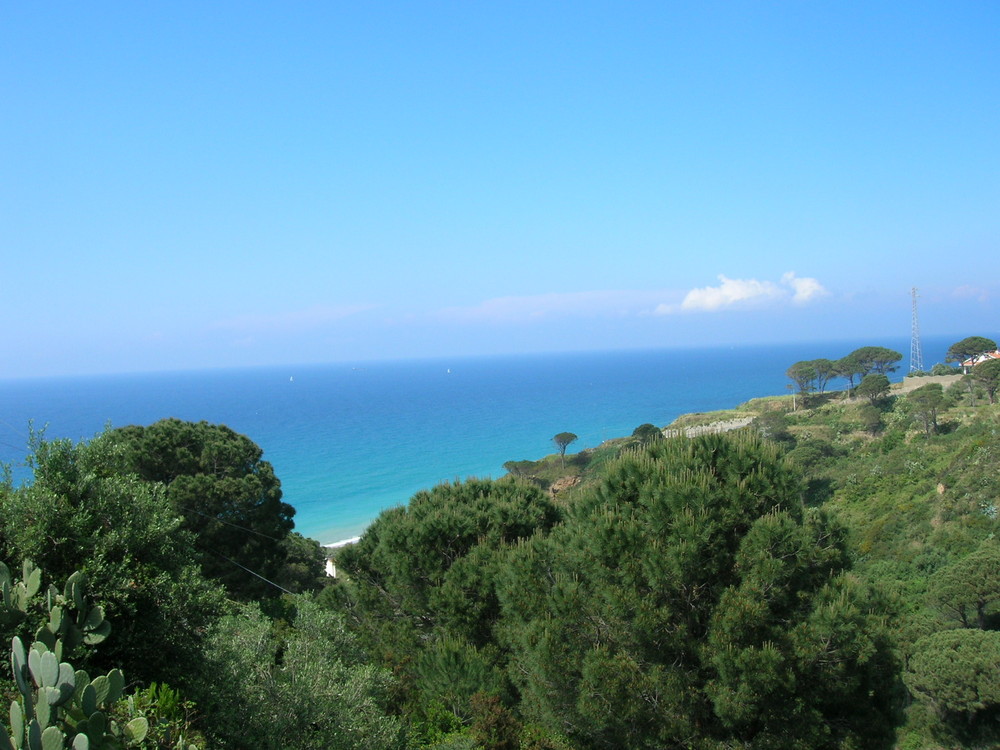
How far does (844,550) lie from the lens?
801 centimetres

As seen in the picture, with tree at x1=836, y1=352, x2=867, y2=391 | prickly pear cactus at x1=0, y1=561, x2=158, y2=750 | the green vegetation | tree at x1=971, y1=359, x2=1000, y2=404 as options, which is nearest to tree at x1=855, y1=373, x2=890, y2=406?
tree at x1=836, y1=352, x2=867, y2=391

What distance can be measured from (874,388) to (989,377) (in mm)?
8262

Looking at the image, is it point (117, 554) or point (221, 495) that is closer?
point (117, 554)

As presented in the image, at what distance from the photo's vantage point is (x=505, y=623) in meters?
9.75

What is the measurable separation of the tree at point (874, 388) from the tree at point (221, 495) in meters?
41.1

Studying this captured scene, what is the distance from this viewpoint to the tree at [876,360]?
52156mm

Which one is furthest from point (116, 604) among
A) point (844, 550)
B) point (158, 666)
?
point (844, 550)

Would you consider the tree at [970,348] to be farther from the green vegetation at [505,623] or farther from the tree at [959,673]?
the tree at [959,673]

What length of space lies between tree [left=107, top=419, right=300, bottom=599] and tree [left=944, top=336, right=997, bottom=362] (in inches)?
2033

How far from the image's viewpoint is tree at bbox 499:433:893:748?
7047mm

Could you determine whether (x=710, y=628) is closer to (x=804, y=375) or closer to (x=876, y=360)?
(x=804, y=375)

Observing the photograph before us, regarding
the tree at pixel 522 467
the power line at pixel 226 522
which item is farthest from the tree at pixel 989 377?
the power line at pixel 226 522

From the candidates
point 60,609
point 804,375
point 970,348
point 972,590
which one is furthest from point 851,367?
point 60,609

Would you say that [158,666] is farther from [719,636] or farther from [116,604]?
[719,636]
